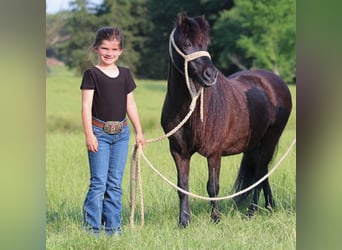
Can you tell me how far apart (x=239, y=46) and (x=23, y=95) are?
147 centimetres

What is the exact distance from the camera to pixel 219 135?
350 cm

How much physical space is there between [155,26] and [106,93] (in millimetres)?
527

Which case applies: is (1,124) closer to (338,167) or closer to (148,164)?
(148,164)

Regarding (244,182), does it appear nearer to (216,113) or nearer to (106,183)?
(216,113)

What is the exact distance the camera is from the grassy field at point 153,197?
332 cm

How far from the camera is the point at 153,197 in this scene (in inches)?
138

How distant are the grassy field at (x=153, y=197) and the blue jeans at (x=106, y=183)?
0.08m

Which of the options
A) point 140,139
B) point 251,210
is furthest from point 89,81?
point 251,210

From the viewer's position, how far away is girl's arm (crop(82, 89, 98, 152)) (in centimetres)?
320

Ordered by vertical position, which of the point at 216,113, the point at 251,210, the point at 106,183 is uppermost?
the point at 216,113

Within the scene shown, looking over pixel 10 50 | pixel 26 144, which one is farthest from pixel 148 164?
pixel 10 50

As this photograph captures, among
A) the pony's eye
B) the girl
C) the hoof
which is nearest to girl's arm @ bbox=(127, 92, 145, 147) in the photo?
the girl

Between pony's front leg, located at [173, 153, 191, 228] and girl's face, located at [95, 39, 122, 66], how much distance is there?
65cm

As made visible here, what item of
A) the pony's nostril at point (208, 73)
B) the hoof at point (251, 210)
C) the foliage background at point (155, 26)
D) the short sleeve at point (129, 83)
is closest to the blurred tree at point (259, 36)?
the foliage background at point (155, 26)
